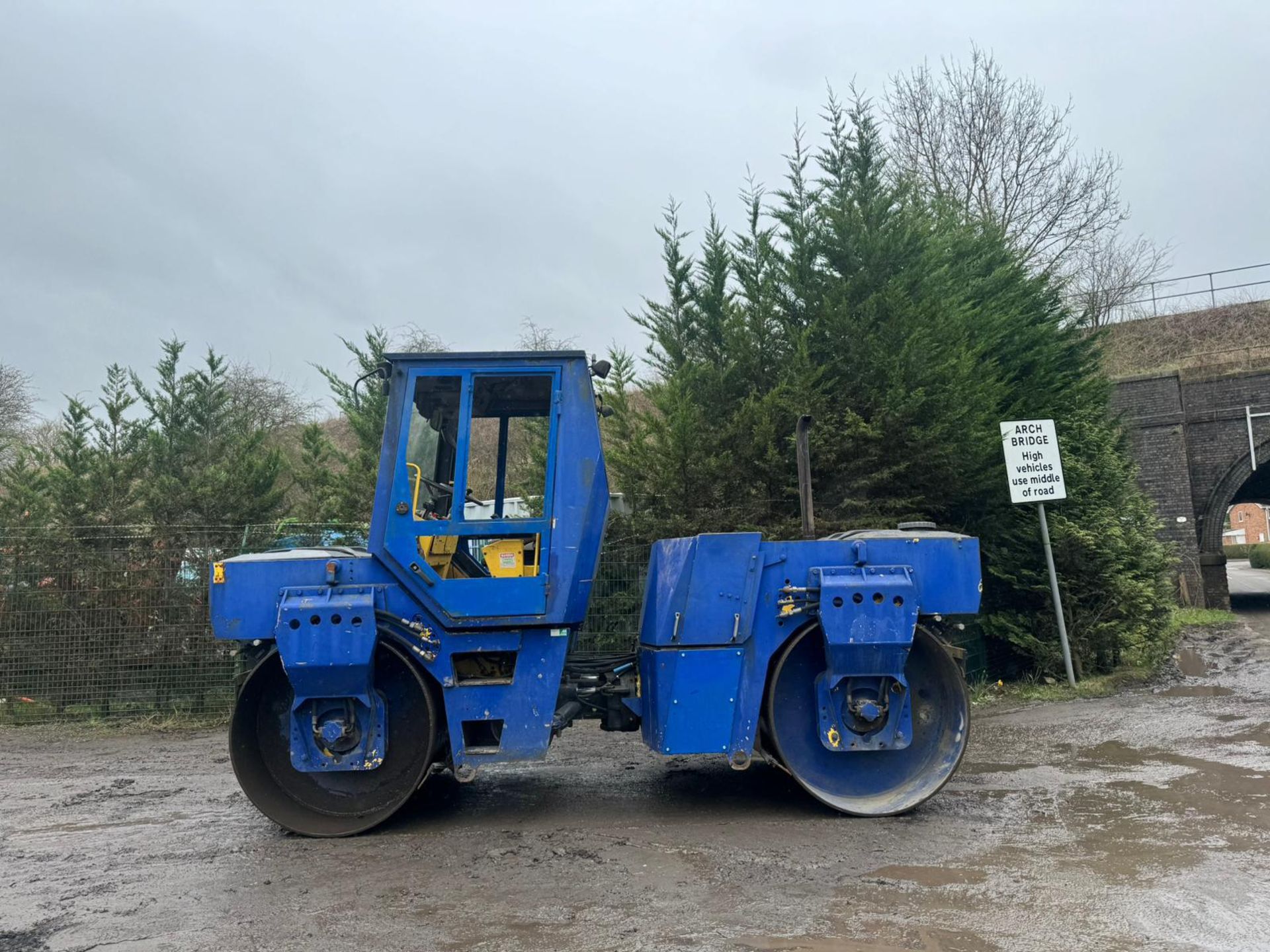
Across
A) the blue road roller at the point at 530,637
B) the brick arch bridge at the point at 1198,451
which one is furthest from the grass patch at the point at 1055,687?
the brick arch bridge at the point at 1198,451

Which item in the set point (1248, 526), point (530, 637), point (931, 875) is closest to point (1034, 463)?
point (931, 875)

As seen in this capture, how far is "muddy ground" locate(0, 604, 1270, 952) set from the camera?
364cm

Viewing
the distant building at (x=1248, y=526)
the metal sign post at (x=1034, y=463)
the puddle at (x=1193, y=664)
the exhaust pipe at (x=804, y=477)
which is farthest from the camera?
the distant building at (x=1248, y=526)

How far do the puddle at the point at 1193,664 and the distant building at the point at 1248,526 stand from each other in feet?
245

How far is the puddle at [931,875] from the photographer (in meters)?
4.09

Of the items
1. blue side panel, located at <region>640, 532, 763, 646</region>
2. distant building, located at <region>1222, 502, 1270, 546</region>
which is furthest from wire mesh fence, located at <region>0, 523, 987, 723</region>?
distant building, located at <region>1222, 502, 1270, 546</region>

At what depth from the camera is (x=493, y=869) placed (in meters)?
4.45

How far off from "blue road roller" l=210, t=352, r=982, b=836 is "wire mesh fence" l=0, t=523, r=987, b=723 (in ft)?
12.8

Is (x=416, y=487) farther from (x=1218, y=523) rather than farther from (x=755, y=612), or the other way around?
(x=1218, y=523)

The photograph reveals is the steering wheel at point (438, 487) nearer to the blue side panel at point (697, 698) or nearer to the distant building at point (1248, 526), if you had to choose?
the blue side panel at point (697, 698)

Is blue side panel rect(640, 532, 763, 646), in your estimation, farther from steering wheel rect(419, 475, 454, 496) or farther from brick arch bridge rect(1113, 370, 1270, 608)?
brick arch bridge rect(1113, 370, 1270, 608)

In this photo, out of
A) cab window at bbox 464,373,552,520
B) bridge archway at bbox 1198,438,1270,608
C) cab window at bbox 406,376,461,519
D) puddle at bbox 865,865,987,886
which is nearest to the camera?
puddle at bbox 865,865,987,886

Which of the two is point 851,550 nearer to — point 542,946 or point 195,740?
point 542,946

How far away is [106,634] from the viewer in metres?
9.26
